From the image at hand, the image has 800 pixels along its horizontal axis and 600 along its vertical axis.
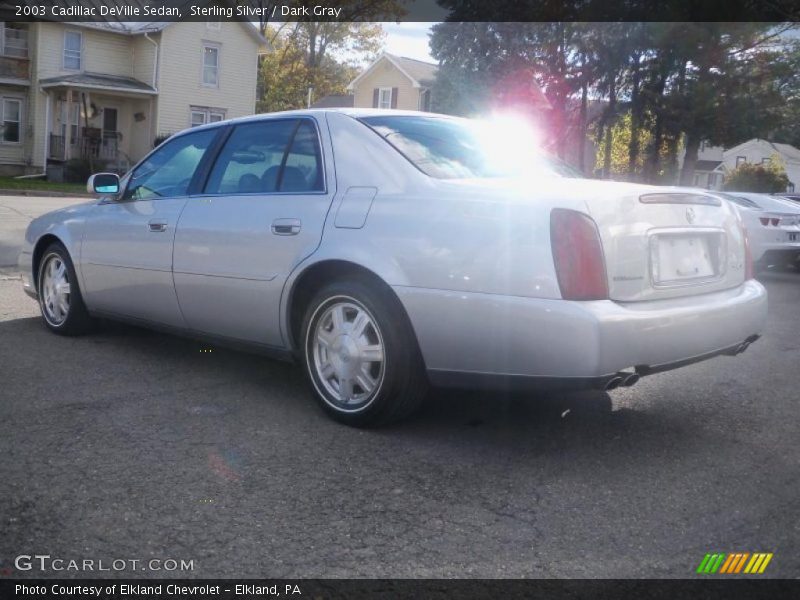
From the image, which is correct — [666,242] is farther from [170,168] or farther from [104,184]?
[104,184]

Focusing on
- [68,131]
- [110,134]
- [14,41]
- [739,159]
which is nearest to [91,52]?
[14,41]

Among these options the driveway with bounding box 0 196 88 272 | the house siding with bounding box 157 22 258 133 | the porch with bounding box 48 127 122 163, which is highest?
the house siding with bounding box 157 22 258 133

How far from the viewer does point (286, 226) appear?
4.55 metres

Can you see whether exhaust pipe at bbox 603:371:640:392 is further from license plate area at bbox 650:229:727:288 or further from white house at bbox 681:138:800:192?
white house at bbox 681:138:800:192

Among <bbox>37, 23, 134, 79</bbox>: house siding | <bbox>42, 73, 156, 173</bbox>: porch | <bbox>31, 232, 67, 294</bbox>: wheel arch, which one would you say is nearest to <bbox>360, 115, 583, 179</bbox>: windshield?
<bbox>31, 232, 67, 294</bbox>: wheel arch

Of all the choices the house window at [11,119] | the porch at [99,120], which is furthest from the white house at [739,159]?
the house window at [11,119]

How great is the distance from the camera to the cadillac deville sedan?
3.71 metres

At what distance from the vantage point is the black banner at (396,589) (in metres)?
2.63

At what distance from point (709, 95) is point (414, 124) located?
94.2 feet

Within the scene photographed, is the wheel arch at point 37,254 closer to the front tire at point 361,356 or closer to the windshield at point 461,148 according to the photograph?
the front tire at point 361,356

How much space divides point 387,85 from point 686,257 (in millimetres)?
41226

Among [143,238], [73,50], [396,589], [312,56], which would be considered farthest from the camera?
[312,56]

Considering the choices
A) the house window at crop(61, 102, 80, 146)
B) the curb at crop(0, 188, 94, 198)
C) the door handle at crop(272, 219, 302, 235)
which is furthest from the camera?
the house window at crop(61, 102, 80, 146)

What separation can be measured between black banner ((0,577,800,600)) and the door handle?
7.09 ft
